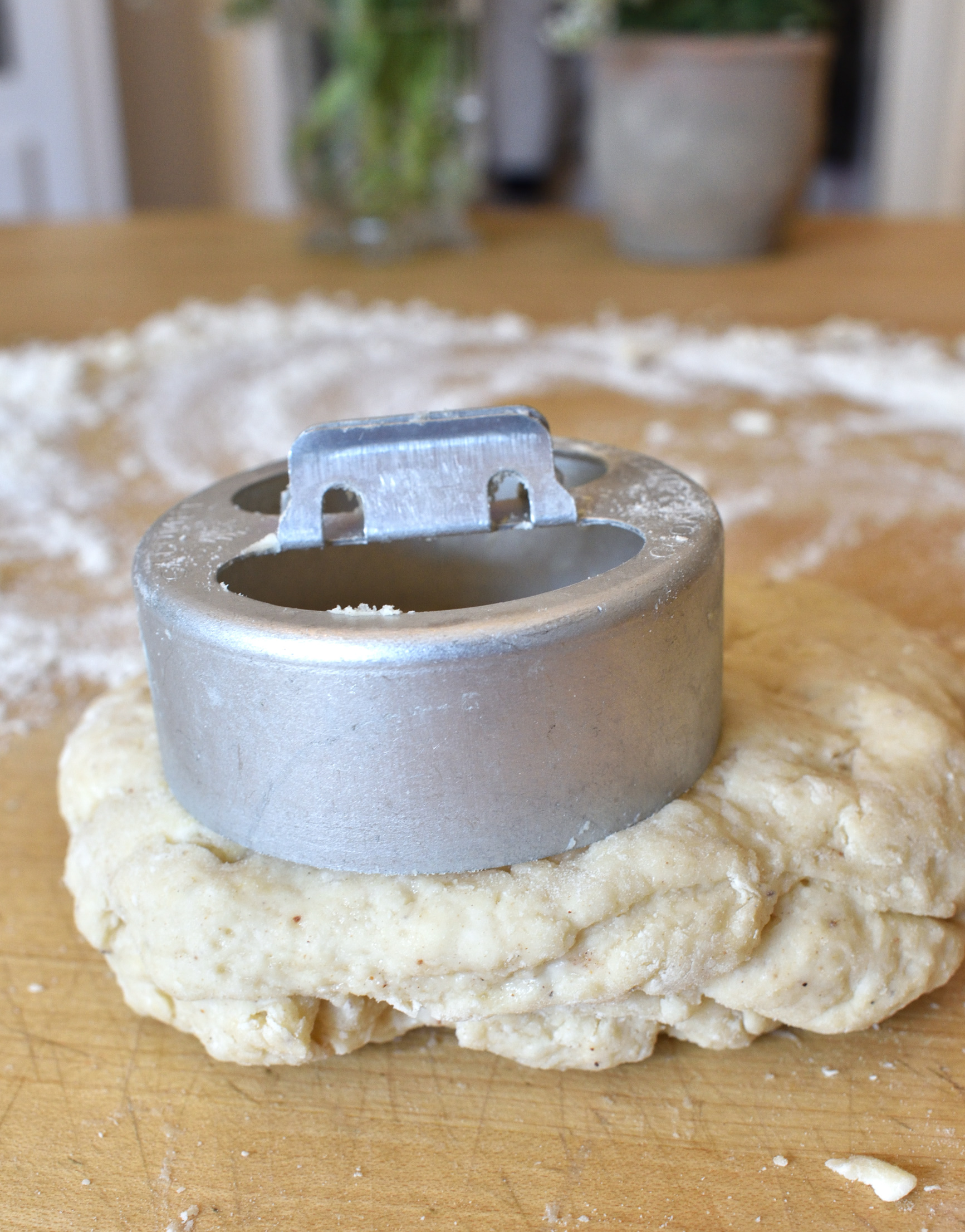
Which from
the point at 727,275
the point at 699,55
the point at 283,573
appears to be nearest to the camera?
the point at 283,573

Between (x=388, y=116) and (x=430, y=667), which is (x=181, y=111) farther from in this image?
(x=430, y=667)

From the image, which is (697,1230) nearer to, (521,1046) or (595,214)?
(521,1046)

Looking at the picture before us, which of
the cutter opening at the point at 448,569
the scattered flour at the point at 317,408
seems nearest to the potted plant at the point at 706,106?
the scattered flour at the point at 317,408

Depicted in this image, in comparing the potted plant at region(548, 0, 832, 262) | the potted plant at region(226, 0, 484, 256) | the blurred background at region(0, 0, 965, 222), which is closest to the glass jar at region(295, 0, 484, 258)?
the potted plant at region(226, 0, 484, 256)

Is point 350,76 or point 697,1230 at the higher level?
point 350,76

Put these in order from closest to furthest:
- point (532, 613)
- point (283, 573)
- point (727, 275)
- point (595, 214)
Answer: point (532, 613), point (283, 573), point (727, 275), point (595, 214)

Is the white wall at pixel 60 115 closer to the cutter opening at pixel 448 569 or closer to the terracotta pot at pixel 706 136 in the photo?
the terracotta pot at pixel 706 136

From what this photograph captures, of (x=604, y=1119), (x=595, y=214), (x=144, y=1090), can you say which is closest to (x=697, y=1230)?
(x=604, y=1119)

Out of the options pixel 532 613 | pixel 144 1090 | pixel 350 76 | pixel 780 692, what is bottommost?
pixel 144 1090
